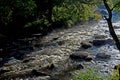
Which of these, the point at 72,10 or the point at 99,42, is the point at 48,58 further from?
the point at 72,10

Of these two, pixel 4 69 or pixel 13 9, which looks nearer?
pixel 4 69

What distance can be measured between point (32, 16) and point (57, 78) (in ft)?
68.5

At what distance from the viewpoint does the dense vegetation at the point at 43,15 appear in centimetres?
3802

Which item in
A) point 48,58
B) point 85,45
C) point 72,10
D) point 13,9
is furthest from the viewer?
point 72,10

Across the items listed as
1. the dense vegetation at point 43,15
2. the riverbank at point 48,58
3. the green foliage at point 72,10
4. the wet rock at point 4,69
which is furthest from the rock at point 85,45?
the wet rock at point 4,69

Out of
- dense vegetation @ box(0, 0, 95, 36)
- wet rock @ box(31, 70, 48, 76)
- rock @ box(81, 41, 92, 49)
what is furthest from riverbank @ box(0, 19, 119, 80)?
dense vegetation @ box(0, 0, 95, 36)

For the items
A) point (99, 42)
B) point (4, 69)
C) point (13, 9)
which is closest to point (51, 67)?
point (4, 69)

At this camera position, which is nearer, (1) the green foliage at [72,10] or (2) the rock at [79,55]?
(2) the rock at [79,55]

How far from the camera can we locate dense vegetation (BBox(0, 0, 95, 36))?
38016 millimetres

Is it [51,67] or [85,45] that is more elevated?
[85,45]

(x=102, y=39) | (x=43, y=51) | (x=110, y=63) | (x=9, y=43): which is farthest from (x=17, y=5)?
(x=110, y=63)

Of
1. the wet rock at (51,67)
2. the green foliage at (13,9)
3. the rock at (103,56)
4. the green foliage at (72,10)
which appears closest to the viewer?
the wet rock at (51,67)

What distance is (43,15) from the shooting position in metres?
43.2

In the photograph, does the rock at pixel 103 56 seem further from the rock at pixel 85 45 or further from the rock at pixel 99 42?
the rock at pixel 99 42
